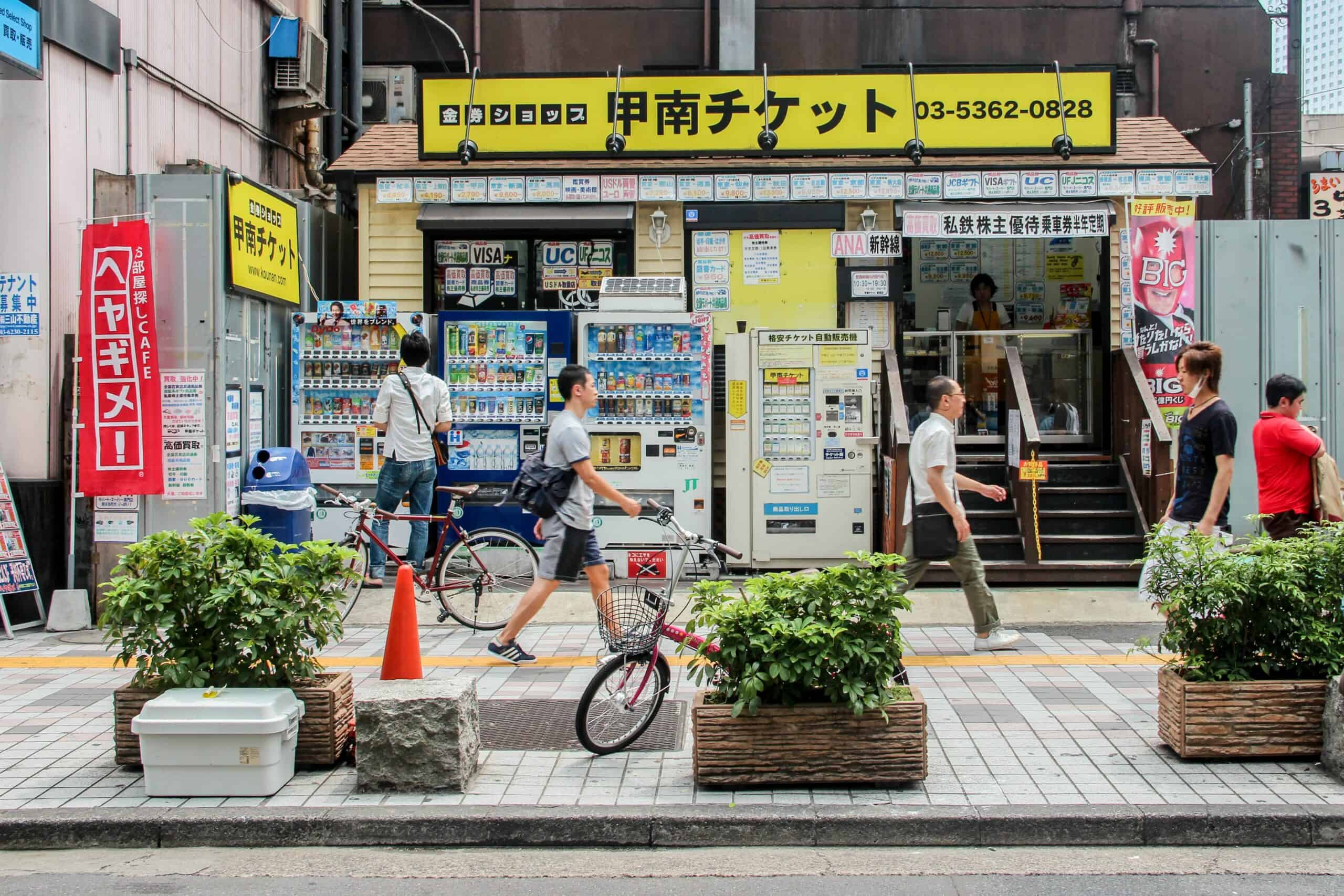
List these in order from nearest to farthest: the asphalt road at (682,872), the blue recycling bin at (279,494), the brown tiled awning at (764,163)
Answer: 1. the asphalt road at (682,872)
2. the blue recycling bin at (279,494)
3. the brown tiled awning at (764,163)

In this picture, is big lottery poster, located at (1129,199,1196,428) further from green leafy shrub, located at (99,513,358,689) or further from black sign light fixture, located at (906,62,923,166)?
green leafy shrub, located at (99,513,358,689)

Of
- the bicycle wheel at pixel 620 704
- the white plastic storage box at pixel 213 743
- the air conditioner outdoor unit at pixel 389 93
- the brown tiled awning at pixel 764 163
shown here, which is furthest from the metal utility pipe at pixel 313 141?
the bicycle wheel at pixel 620 704

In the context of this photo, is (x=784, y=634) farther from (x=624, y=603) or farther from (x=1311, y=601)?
(x=1311, y=601)

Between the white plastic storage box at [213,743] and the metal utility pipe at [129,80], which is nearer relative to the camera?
the white plastic storage box at [213,743]

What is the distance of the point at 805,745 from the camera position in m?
5.44

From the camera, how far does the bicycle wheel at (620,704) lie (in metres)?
5.83

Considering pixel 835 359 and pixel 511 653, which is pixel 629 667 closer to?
pixel 511 653

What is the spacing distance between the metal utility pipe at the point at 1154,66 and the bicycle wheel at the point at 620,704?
13.1m

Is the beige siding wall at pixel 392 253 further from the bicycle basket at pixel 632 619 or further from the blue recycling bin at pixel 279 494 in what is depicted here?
the bicycle basket at pixel 632 619

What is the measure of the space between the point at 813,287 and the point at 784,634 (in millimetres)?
7479

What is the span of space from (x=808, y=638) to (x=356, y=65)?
498 inches

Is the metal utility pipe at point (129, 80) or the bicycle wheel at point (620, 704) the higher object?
the metal utility pipe at point (129, 80)

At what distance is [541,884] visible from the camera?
4.71 m

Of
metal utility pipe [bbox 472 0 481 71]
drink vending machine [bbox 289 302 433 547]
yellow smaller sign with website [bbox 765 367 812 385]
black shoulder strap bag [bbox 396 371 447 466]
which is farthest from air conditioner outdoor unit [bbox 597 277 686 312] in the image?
metal utility pipe [bbox 472 0 481 71]
